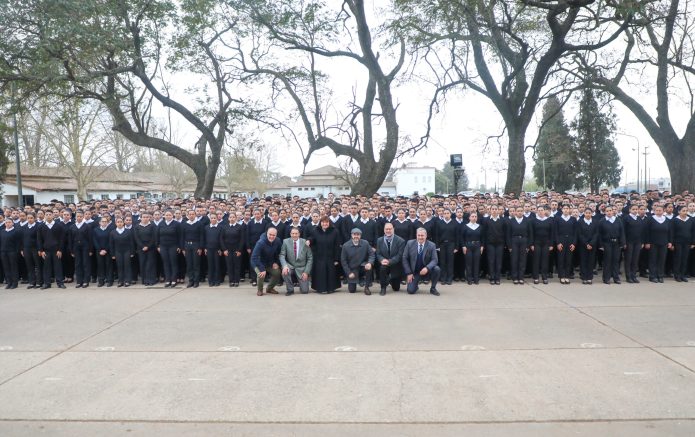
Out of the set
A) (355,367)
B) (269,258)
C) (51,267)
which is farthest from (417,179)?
(355,367)

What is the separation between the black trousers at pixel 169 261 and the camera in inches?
444

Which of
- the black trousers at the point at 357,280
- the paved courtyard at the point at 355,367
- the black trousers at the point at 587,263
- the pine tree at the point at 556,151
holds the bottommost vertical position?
the paved courtyard at the point at 355,367

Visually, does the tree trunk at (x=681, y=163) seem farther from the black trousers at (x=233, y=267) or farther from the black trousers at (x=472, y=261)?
the black trousers at (x=233, y=267)

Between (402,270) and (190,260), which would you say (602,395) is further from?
(190,260)

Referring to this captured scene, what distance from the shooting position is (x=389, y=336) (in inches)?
271

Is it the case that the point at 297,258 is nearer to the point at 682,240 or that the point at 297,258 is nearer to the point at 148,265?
the point at 148,265

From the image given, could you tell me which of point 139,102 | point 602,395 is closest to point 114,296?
point 602,395

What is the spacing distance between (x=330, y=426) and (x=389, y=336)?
275cm

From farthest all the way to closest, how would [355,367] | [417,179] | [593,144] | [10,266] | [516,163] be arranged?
[417,179] → [593,144] → [516,163] → [10,266] → [355,367]

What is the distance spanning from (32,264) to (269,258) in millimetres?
6072

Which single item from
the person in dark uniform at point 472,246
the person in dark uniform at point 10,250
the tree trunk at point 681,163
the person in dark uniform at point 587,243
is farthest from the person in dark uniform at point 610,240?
the tree trunk at point 681,163

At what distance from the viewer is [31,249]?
11453mm

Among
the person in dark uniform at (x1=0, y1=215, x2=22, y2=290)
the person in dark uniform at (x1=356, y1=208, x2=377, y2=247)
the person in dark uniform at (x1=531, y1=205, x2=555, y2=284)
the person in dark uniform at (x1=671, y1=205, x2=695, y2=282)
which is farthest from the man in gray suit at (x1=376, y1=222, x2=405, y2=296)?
the person in dark uniform at (x1=0, y1=215, x2=22, y2=290)

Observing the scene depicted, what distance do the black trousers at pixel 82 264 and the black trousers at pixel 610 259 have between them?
12.2m
